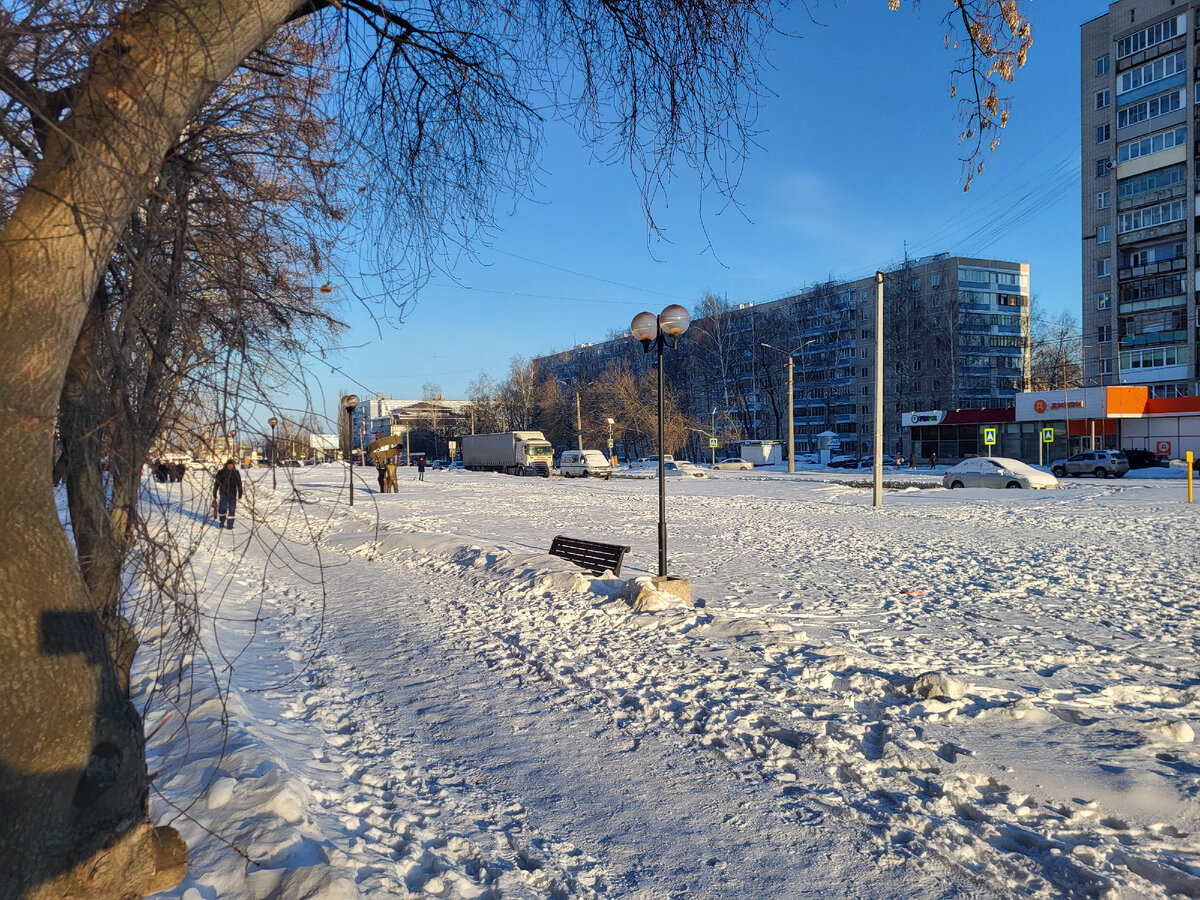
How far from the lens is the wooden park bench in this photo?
11.2 meters

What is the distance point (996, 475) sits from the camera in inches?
A: 1264

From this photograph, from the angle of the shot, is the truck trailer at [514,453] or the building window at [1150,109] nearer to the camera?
the truck trailer at [514,453]

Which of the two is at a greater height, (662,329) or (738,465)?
(662,329)

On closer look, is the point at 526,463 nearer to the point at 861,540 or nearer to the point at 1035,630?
the point at 861,540

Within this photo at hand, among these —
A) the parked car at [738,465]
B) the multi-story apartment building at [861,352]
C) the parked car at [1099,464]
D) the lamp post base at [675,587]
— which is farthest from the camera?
the multi-story apartment building at [861,352]

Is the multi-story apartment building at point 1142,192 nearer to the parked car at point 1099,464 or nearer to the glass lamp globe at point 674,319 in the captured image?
the parked car at point 1099,464

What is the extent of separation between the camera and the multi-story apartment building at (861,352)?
71750mm

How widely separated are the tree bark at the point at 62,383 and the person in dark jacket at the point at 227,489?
61cm

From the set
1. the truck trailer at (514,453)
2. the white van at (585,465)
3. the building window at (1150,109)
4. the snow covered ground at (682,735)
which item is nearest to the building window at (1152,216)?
the building window at (1150,109)

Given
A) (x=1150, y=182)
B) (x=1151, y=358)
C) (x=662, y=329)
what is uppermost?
(x=1150, y=182)

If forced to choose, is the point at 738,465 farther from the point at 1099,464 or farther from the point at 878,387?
the point at 878,387

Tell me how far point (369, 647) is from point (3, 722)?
605 cm

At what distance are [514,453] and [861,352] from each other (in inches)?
2090

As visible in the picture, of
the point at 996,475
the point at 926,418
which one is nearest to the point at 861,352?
the point at 926,418
